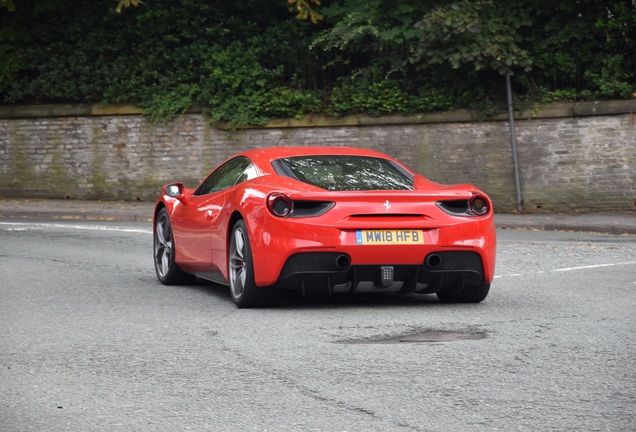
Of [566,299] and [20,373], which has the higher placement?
[20,373]

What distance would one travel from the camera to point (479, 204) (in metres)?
9.58

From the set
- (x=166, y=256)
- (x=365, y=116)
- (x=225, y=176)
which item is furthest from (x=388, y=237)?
(x=365, y=116)

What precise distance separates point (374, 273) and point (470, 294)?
1095 mm

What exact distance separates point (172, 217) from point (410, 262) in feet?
9.85

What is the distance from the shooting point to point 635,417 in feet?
18.9

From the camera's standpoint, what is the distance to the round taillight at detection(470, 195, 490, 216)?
31.4 feet

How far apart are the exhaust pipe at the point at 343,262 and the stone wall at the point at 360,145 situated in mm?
13939

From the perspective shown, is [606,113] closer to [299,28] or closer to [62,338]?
[299,28]

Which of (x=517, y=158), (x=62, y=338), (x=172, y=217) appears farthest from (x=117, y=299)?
(x=517, y=158)

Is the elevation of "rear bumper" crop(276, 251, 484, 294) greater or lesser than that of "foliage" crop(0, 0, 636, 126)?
lesser

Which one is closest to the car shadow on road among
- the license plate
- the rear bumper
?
the rear bumper

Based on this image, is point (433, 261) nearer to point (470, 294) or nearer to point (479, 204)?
point (479, 204)

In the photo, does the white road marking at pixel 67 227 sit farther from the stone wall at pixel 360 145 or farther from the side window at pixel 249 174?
the side window at pixel 249 174

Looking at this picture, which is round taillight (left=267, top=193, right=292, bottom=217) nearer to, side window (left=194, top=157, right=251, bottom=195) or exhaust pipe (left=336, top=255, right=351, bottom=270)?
exhaust pipe (left=336, top=255, right=351, bottom=270)
